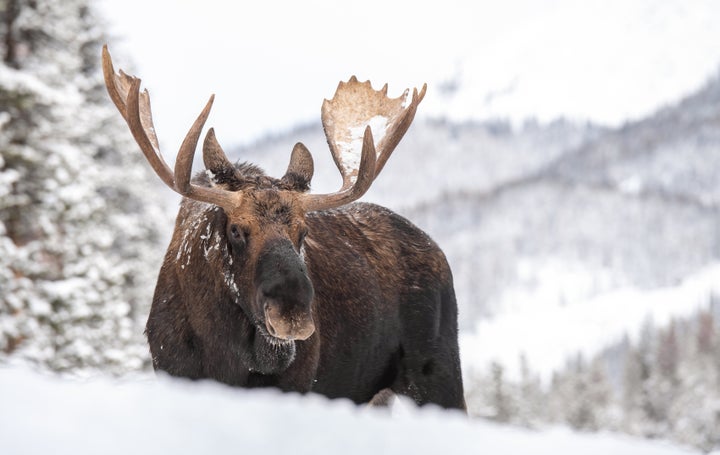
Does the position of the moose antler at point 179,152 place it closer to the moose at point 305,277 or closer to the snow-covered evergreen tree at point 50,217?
the moose at point 305,277

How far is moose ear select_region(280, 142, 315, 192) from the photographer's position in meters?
5.89

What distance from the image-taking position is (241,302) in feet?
17.4

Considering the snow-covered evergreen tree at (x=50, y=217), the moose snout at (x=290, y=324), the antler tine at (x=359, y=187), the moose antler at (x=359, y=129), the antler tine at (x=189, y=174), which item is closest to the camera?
the moose snout at (x=290, y=324)

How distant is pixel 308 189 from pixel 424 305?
150 cm

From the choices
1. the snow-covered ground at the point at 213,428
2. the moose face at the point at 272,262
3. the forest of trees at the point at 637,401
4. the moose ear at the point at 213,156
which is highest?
the moose ear at the point at 213,156

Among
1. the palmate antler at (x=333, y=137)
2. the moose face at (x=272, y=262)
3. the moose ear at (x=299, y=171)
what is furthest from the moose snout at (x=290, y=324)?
the moose ear at (x=299, y=171)

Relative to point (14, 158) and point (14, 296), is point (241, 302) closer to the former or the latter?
point (14, 296)

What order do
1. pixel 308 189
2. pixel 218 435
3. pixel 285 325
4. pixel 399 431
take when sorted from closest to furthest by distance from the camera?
pixel 218 435
pixel 399 431
pixel 285 325
pixel 308 189

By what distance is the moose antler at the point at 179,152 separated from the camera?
18.1 ft

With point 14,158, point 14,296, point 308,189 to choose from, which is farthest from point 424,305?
point 14,158

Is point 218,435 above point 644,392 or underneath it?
above

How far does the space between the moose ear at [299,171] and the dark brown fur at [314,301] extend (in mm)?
23

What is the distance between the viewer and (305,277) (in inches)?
189

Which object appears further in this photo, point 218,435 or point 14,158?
point 14,158
